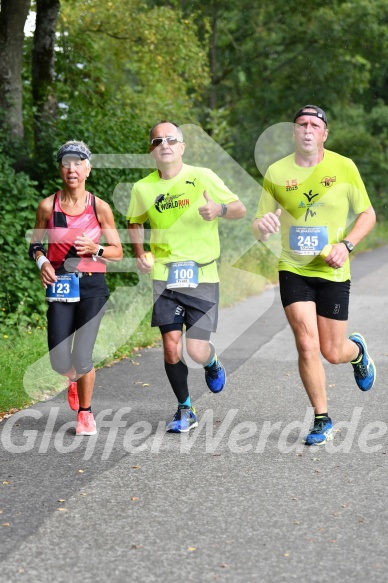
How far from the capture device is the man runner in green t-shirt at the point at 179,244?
7.27 meters

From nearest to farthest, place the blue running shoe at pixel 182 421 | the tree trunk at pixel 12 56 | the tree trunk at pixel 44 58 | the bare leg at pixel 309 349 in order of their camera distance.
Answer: the bare leg at pixel 309 349, the blue running shoe at pixel 182 421, the tree trunk at pixel 12 56, the tree trunk at pixel 44 58

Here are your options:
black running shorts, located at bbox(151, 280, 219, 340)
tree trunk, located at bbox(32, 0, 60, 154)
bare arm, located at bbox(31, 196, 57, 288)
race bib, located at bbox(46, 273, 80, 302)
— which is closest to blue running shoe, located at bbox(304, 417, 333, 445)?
black running shorts, located at bbox(151, 280, 219, 340)

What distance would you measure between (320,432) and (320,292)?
2.95ft

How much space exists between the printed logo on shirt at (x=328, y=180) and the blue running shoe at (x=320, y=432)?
1492 millimetres

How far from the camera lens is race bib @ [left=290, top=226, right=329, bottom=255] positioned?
7020mm

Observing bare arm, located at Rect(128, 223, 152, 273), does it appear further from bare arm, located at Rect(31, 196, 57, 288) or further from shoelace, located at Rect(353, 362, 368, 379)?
shoelace, located at Rect(353, 362, 368, 379)

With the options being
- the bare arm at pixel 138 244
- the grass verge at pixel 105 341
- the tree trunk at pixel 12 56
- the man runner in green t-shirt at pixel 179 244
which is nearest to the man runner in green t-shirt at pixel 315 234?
the man runner in green t-shirt at pixel 179 244

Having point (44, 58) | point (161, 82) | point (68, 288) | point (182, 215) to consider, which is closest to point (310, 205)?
point (182, 215)

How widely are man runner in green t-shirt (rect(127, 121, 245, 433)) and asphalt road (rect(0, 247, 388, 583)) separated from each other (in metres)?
0.58

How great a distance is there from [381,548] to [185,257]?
2.89m

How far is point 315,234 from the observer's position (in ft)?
23.0

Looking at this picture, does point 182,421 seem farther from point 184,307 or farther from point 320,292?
point 320,292

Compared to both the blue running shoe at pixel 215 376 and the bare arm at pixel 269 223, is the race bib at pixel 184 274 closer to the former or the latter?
the bare arm at pixel 269 223

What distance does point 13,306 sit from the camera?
1139cm
